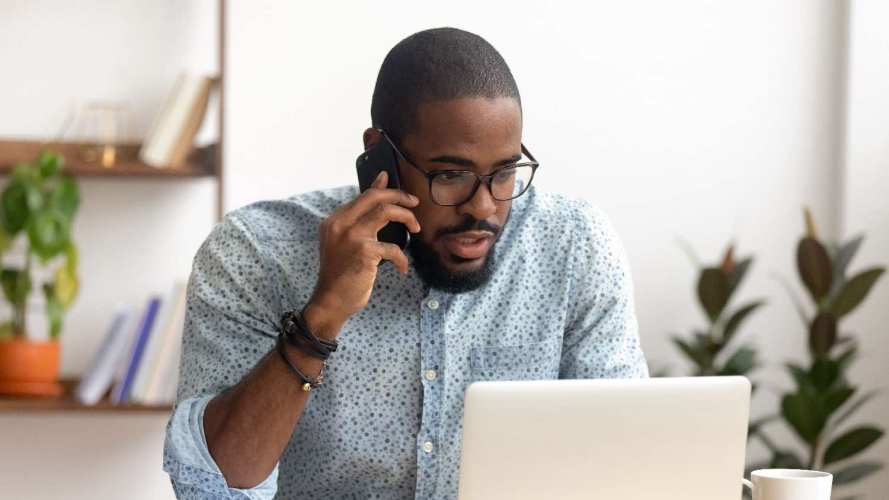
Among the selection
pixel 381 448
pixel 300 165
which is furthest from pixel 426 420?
pixel 300 165

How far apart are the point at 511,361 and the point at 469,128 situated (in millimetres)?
365

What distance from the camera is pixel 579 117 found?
3111mm

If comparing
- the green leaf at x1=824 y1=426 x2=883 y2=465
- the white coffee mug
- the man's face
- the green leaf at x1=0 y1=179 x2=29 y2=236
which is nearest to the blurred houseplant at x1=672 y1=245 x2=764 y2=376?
the green leaf at x1=824 y1=426 x2=883 y2=465

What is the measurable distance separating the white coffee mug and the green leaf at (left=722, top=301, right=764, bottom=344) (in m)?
1.65

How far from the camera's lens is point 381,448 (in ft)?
5.79

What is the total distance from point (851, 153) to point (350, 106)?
3.99ft

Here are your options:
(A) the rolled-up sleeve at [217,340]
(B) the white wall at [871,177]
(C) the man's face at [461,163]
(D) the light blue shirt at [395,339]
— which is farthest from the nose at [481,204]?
(B) the white wall at [871,177]

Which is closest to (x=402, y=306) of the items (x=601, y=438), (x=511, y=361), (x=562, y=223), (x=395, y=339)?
(x=395, y=339)

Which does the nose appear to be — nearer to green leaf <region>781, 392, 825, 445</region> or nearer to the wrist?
the wrist

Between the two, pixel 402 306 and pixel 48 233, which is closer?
pixel 402 306

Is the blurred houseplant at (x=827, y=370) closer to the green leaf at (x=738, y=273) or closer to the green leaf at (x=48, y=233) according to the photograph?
the green leaf at (x=738, y=273)

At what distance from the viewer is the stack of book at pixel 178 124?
287cm

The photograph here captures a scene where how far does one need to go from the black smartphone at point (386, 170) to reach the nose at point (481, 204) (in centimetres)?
10

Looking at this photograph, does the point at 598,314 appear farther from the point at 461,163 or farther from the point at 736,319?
the point at 736,319
